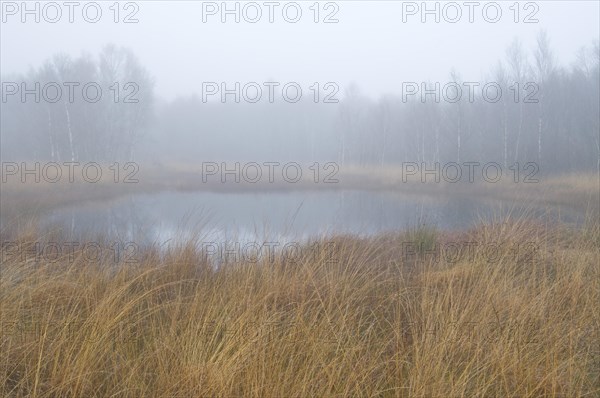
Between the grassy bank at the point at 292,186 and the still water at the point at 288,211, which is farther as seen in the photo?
the grassy bank at the point at 292,186

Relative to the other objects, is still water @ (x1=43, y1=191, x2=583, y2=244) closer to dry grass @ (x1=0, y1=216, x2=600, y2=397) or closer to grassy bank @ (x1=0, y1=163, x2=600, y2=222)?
grassy bank @ (x1=0, y1=163, x2=600, y2=222)

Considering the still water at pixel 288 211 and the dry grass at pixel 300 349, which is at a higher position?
the dry grass at pixel 300 349

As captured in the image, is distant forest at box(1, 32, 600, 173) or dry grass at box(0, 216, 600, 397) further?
distant forest at box(1, 32, 600, 173)

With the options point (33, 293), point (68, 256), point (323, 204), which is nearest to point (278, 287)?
point (33, 293)

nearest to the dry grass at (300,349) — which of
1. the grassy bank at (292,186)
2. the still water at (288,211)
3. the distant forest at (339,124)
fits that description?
the still water at (288,211)

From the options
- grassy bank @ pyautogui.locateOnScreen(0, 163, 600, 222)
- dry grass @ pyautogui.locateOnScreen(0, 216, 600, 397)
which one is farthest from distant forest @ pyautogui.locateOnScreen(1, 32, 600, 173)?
dry grass @ pyautogui.locateOnScreen(0, 216, 600, 397)

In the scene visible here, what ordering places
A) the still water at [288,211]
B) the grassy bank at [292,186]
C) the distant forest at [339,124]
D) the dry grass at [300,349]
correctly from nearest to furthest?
the dry grass at [300,349], the still water at [288,211], the grassy bank at [292,186], the distant forest at [339,124]

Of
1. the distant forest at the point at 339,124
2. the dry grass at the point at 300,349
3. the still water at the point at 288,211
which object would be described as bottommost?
the still water at the point at 288,211

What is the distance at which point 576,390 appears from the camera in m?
1.91

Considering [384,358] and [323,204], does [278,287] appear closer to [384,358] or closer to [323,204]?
[384,358]

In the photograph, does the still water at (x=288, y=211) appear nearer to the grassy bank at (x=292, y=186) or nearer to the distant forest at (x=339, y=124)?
the grassy bank at (x=292, y=186)

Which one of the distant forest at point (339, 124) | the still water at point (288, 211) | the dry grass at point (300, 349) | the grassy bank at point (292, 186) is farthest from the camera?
the distant forest at point (339, 124)

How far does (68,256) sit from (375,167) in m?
19.3

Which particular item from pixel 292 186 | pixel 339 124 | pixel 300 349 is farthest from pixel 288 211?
pixel 339 124
